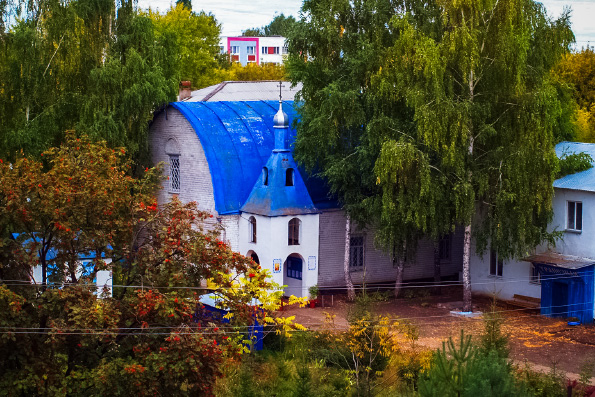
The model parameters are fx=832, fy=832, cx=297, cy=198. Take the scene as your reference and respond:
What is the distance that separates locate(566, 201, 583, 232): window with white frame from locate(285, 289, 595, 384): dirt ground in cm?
327

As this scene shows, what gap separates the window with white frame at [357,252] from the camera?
108 ft

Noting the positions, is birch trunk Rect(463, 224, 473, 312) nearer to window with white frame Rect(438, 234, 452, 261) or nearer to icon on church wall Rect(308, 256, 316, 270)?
window with white frame Rect(438, 234, 452, 261)

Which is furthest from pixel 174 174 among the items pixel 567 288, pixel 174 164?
pixel 567 288

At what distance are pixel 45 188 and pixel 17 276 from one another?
1.99 meters

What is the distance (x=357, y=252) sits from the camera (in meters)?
33.2

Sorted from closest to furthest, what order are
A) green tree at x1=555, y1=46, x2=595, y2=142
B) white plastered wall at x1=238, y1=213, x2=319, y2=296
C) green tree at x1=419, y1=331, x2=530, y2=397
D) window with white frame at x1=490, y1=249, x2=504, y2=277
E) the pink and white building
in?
green tree at x1=419, y1=331, x2=530, y2=397 < white plastered wall at x1=238, y1=213, x2=319, y2=296 < window with white frame at x1=490, y1=249, x2=504, y2=277 < green tree at x1=555, y1=46, x2=595, y2=142 < the pink and white building

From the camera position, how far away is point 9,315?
16672 mm

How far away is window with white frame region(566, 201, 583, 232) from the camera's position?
94.3 ft

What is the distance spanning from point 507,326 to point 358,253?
7.53 meters

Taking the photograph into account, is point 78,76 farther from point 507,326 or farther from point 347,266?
point 507,326

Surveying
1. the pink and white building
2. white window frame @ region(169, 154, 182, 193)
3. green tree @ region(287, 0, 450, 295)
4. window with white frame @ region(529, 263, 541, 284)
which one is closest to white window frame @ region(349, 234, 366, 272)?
green tree @ region(287, 0, 450, 295)

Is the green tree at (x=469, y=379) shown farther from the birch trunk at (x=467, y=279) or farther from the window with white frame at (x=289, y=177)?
the window with white frame at (x=289, y=177)

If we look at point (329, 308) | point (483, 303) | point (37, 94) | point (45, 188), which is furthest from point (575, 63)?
point (45, 188)

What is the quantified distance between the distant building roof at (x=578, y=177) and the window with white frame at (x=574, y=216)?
690 millimetres
